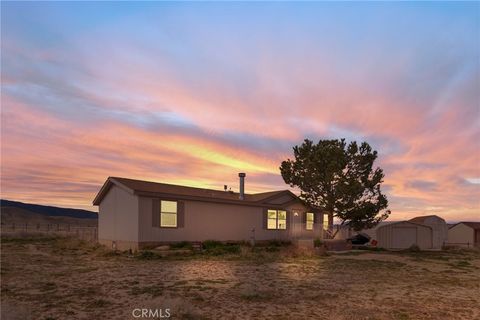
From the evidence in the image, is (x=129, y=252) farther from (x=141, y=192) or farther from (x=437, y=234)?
(x=437, y=234)

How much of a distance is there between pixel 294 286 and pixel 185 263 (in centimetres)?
672

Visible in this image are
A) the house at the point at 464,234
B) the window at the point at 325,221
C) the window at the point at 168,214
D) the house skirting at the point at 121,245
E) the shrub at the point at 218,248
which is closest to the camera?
the shrub at the point at 218,248

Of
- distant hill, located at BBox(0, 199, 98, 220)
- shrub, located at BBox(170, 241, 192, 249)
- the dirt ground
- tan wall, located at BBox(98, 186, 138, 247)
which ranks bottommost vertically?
distant hill, located at BBox(0, 199, 98, 220)

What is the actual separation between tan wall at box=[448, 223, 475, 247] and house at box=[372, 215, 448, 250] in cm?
1150

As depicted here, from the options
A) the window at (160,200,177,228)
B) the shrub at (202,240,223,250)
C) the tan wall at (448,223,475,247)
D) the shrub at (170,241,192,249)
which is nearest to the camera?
the shrub at (170,241,192,249)

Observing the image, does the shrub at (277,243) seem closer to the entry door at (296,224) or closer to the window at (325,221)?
the entry door at (296,224)

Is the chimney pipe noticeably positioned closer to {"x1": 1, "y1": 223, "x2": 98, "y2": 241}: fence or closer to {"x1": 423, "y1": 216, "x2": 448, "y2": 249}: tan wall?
{"x1": 1, "y1": 223, "x2": 98, "y2": 241}: fence

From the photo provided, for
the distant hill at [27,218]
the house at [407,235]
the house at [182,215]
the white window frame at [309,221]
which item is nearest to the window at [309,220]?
the white window frame at [309,221]

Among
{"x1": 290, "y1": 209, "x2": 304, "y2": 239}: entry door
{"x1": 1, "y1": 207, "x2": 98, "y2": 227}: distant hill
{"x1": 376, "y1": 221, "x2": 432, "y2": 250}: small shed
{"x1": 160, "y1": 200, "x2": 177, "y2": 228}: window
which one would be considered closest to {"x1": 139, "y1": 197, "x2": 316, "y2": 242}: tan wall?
{"x1": 160, "y1": 200, "x2": 177, "y2": 228}: window

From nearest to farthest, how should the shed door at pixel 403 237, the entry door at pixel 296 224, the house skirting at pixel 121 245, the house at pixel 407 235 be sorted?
the house skirting at pixel 121 245
the entry door at pixel 296 224
the house at pixel 407 235
the shed door at pixel 403 237

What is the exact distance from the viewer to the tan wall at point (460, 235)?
49806mm

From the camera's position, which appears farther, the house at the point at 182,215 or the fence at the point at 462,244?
the fence at the point at 462,244

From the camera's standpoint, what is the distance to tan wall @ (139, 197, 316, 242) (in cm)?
2298

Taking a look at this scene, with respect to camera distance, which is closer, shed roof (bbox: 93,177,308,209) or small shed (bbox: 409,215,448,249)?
shed roof (bbox: 93,177,308,209)
